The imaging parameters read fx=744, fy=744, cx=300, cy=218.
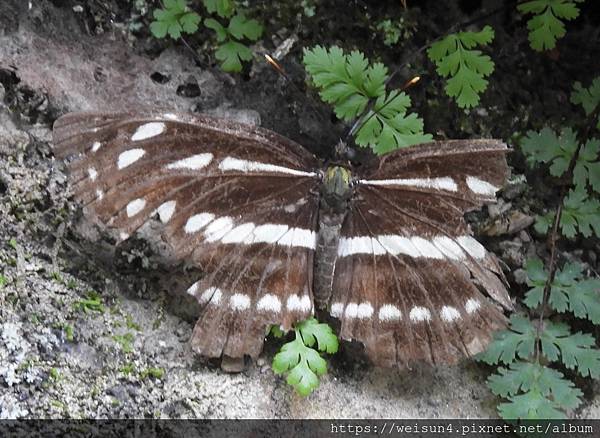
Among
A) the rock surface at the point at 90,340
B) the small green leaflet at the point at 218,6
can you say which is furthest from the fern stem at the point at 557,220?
the small green leaflet at the point at 218,6

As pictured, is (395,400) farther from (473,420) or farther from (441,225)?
(441,225)

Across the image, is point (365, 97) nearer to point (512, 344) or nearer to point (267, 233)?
point (267, 233)

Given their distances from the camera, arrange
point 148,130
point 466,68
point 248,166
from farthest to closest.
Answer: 1. point 466,68
2. point 248,166
3. point 148,130

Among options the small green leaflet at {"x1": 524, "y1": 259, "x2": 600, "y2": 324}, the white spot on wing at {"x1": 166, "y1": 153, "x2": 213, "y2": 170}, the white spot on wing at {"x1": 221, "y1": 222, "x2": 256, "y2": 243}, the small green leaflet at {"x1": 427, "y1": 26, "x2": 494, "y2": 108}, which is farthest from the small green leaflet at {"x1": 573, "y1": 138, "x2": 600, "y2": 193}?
the white spot on wing at {"x1": 166, "y1": 153, "x2": 213, "y2": 170}

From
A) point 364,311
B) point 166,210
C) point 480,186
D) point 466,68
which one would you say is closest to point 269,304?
point 364,311

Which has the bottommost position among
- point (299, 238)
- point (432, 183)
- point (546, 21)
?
point (299, 238)

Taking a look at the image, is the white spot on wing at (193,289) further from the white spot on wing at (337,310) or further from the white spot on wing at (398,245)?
the white spot on wing at (398,245)

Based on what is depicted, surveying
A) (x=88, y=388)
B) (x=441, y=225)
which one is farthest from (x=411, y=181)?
(x=88, y=388)
